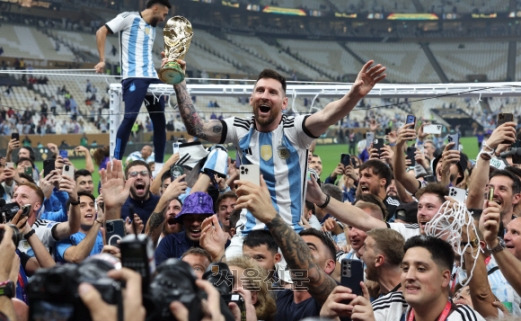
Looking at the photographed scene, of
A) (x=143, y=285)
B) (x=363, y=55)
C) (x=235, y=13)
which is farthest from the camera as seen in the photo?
(x=363, y=55)

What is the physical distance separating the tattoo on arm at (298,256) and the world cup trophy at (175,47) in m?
1.89

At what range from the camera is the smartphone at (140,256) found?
1.79m

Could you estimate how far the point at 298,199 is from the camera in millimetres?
4828

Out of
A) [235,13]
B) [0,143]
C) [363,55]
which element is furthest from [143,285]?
[363,55]

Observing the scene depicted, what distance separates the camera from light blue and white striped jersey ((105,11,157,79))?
9484 mm

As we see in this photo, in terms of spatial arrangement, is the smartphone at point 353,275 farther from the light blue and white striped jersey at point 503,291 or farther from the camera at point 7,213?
the camera at point 7,213

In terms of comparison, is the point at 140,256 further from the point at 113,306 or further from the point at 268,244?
the point at 268,244

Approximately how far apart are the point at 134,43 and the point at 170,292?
8.09m

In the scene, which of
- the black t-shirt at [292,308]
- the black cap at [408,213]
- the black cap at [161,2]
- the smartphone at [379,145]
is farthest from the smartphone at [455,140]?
the black cap at [161,2]

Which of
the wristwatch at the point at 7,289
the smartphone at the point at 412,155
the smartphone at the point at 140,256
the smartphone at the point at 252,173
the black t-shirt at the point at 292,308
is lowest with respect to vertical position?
the black t-shirt at the point at 292,308

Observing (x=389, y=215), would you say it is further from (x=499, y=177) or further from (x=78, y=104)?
(x=78, y=104)

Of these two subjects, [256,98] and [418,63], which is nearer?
[256,98]

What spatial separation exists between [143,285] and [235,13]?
2095 inches

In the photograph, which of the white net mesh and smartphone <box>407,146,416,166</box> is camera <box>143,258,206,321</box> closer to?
the white net mesh
